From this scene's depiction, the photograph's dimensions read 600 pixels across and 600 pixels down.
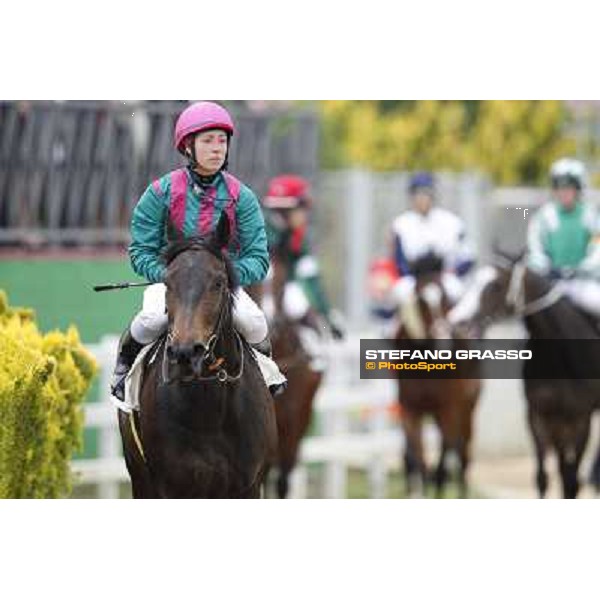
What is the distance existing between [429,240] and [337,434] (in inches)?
68.7

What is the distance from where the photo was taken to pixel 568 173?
9008 millimetres

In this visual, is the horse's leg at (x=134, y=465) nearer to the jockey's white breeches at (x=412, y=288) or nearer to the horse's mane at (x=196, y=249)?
the horse's mane at (x=196, y=249)

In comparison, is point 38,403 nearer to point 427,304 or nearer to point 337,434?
point 427,304

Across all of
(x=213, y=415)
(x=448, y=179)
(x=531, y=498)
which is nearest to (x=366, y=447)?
(x=531, y=498)

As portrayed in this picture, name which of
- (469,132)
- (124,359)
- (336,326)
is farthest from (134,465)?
(469,132)

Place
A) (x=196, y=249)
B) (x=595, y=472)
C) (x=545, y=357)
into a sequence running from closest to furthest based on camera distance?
(x=196, y=249)
(x=545, y=357)
(x=595, y=472)

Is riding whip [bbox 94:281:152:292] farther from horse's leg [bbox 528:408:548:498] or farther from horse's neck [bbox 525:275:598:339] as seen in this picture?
horse's leg [bbox 528:408:548:498]

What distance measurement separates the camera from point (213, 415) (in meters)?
7.29

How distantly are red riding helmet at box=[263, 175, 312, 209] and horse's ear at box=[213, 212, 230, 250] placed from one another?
71.9 inches

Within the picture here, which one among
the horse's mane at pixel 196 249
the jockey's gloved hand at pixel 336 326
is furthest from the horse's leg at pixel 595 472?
the horse's mane at pixel 196 249

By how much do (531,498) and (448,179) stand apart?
67.0 inches

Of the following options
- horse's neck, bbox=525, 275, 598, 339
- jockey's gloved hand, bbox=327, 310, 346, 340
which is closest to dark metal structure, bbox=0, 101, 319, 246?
jockey's gloved hand, bbox=327, 310, 346, 340

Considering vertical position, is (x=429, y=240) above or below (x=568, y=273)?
above
